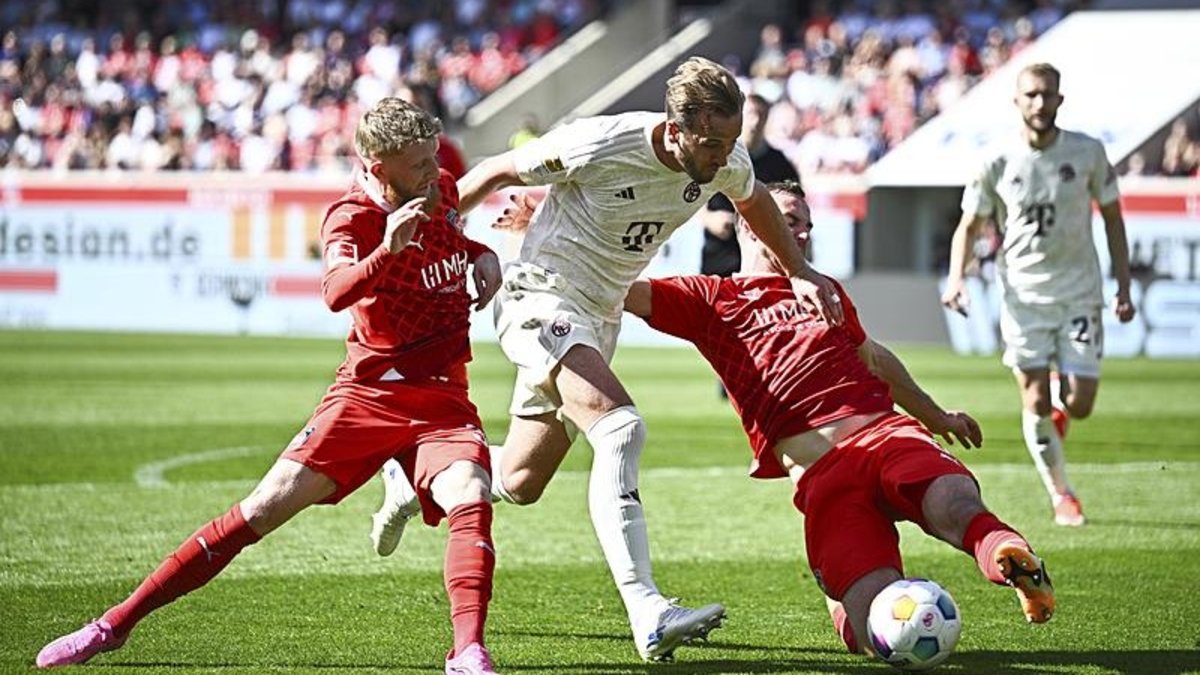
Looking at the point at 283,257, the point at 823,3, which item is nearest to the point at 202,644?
the point at 283,257

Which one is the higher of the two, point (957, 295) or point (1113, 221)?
point (1113, 221)

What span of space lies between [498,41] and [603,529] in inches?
1102

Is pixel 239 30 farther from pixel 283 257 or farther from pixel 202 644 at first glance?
pixel 202 644

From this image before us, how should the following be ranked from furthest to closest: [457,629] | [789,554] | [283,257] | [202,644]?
[283,257], [789,554], [202,644], [457,629]

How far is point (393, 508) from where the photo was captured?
7207 mm

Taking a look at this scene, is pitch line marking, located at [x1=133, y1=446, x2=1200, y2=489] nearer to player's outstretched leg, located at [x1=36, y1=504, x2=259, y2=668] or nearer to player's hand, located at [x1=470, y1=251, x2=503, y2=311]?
player's outstretched leg, located at [x1=36, y1=504, x2=259, y2=668]

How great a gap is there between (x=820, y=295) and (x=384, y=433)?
4.95ft

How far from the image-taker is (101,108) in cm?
3319

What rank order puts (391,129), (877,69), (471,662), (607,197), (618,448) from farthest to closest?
(877,69) → (607,197) → (618,448) → (391,129) → (471,662)

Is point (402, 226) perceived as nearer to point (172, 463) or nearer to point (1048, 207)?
point (1048, 207)

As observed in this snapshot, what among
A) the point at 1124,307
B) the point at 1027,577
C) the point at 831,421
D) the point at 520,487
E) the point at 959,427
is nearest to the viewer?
the point at 1027,577

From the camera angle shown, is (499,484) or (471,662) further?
(499,484)

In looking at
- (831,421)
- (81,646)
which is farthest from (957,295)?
(81,646)

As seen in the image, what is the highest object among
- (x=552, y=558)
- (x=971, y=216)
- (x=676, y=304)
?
(x=676, y=304)
